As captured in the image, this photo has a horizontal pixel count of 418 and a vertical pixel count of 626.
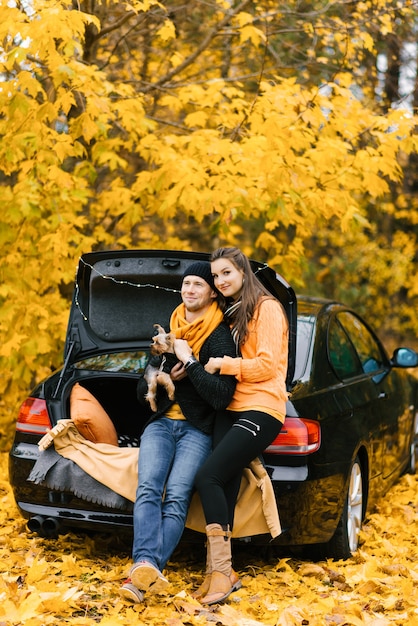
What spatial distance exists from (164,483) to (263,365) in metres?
0.77

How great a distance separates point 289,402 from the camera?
14.0 feet

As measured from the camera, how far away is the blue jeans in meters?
3.83

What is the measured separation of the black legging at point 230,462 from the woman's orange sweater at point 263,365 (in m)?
0.08

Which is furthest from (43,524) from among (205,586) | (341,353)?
(341,353)

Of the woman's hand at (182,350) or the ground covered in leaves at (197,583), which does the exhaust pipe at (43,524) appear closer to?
the ground covered in leaves at (197,583)

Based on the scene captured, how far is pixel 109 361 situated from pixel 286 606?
5.80 feet

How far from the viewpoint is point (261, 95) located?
6.87 metres

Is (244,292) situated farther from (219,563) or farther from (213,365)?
(219,563)

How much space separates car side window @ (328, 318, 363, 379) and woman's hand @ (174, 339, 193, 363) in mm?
1048

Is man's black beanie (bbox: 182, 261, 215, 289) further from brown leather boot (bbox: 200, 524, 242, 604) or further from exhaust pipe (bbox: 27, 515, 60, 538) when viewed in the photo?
exhaust pipe (bbox: 27, 515, 60, 538)

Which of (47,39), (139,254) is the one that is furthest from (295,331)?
(47,39)

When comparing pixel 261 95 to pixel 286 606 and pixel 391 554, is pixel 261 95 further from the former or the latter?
pixel 286 606

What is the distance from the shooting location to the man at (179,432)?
12.5 ft

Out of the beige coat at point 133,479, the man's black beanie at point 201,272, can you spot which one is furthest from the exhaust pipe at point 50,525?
the man's black beanie at point 201,272
